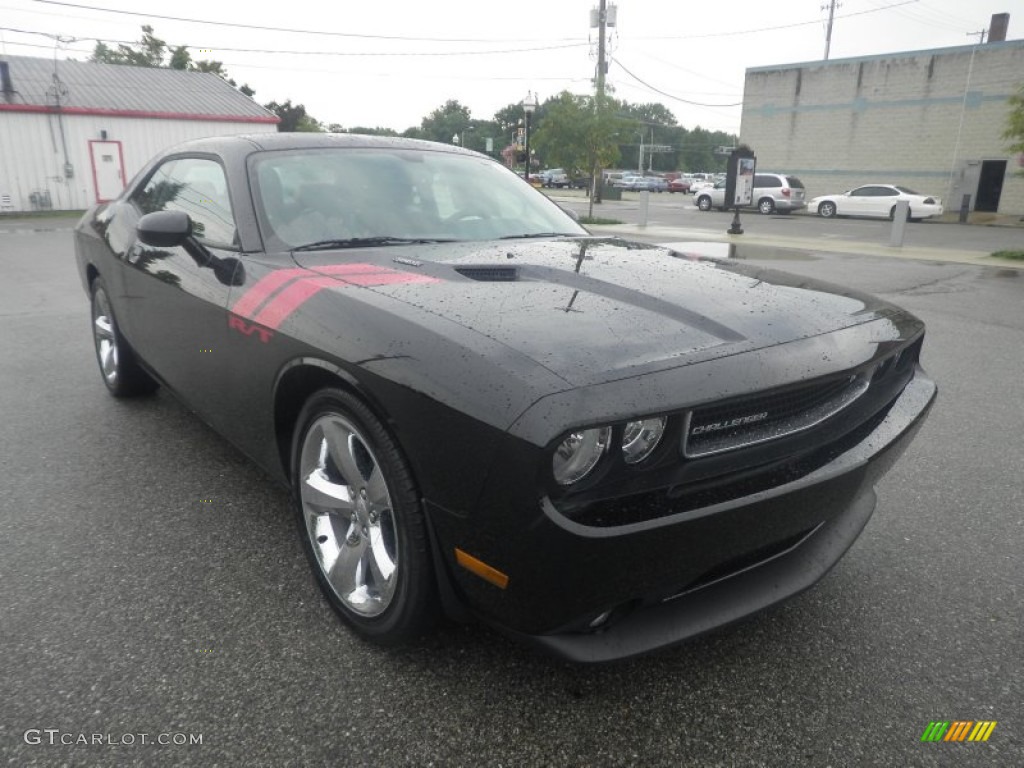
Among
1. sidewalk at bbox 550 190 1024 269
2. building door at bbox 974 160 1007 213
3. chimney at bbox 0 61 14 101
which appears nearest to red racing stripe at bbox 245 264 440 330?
sidewalk at bbox 550 190 1024 269

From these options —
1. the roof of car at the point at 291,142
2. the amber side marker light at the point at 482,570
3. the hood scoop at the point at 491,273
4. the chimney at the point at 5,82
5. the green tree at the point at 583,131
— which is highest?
the chimney at the point at 5,82

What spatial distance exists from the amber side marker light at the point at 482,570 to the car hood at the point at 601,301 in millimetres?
455

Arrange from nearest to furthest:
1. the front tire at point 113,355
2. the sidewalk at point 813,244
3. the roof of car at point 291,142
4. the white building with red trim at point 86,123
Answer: the roof of car at point 291,142, the front tire at point 113,355, the sidewalk at point 813,244, the white building with red trim at point 86,123

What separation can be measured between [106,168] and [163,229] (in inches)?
1025

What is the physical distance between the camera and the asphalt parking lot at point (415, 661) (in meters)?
1.77

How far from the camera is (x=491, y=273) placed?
7.61 feet

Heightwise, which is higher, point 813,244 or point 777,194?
point 777,194

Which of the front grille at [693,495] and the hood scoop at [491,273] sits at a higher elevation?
the hood scoop at [491,273]

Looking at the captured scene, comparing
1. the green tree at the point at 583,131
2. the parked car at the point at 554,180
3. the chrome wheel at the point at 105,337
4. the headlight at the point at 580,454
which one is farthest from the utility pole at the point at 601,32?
the headlight at the point at 580,454

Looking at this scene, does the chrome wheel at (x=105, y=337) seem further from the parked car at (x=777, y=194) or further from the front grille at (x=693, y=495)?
the parked car at (x=777, y=194)

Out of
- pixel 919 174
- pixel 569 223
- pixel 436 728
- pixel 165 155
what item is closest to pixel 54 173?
pixel 165 155

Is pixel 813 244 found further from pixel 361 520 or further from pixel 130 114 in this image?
pixel 130 114

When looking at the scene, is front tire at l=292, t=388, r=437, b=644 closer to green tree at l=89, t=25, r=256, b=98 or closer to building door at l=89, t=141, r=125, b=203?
building door at l=89, t=141, r=125, b=203

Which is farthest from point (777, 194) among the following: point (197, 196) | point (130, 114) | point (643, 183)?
point (643, 183)
